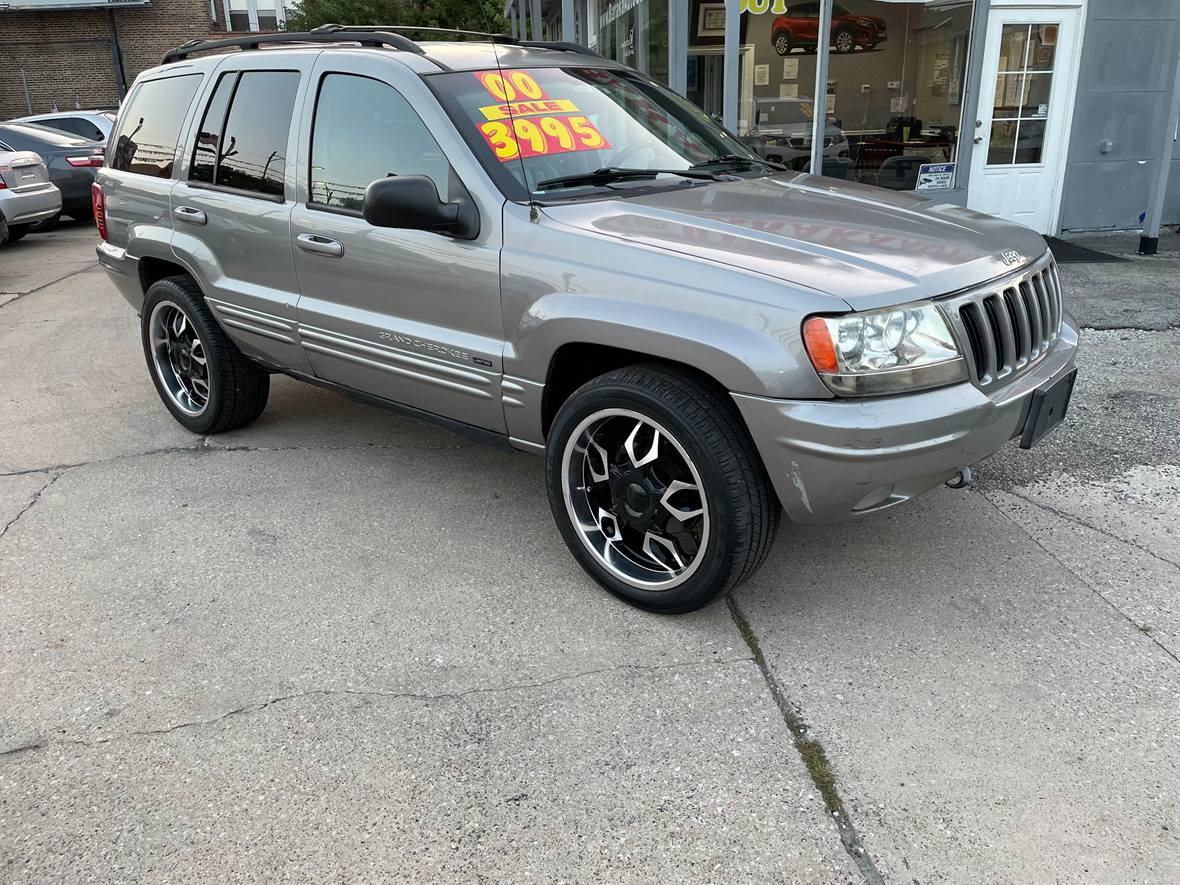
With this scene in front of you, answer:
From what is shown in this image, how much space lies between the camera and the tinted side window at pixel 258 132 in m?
4.08

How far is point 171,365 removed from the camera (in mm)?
5223

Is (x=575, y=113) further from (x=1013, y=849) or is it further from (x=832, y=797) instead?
(x=1013, y=849)

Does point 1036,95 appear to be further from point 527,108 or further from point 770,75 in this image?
point 527,108

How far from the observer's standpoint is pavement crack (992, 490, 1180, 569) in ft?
11.5

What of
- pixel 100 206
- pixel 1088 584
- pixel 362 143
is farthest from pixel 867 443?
pixel 100 206

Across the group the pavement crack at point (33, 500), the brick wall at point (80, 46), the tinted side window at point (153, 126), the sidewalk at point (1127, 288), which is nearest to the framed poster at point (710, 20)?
the sidewalk at point (1127, 288)

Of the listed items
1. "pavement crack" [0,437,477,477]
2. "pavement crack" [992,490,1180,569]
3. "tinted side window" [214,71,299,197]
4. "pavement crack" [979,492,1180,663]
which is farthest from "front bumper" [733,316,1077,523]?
"tinted side window" [214,71,299,197]

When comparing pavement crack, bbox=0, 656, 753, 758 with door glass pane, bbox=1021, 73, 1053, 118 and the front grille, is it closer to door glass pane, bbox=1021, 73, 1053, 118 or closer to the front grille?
the front grille

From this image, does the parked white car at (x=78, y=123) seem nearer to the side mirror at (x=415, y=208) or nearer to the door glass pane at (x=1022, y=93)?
the door glass pane at (x=1022, y=93)

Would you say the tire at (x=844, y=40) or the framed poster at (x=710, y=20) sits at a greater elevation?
the framed poster at (x=710, y=20)

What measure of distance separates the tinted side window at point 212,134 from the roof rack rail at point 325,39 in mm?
193

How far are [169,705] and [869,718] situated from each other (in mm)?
2082

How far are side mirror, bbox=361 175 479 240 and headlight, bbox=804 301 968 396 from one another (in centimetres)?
133

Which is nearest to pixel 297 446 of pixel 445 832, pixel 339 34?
pixel 339 34
